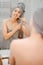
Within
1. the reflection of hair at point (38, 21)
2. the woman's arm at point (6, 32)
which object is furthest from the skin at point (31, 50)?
the woman's arm at point (6, 32)

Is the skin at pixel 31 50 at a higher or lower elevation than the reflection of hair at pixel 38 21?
lower

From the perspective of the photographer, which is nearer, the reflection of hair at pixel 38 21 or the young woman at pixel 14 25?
the reflection of hair at pixel 38 21

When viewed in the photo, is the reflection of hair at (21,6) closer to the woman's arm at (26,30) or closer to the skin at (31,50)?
the woman's arm at (26,30)

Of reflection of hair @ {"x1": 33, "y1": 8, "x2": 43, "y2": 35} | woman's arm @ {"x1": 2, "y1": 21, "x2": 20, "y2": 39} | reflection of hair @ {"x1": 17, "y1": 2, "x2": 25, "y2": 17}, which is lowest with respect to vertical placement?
woman's arm @ {"x1": 2, "y1": 21, "x2": 20, "y2": 39}

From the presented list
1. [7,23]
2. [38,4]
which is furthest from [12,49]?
[38,4]

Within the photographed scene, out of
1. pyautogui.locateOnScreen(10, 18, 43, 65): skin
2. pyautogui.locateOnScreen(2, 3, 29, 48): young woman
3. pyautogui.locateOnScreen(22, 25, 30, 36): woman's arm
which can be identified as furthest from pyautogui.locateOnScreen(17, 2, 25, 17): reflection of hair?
pyautogui.locateOnScreen(10, 18, 43, 65): skin

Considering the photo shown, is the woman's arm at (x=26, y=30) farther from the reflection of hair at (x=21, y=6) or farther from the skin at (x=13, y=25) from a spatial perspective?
the reflection of hair at (x=21, y=6)

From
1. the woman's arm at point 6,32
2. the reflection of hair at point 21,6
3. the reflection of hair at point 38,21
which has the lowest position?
the woman's arm at point 6,32

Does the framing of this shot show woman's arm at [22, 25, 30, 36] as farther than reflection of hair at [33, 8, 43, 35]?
Yes

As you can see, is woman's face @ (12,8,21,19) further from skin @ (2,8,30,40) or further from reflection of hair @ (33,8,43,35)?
reflection of hair @ (33,8,43,35)

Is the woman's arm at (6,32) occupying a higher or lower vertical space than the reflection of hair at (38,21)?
lower

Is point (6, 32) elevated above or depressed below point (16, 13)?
below

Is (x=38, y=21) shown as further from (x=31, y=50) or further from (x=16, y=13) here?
(x=16, y=13)

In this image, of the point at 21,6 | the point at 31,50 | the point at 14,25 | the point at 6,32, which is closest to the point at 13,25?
the point at 14,25
